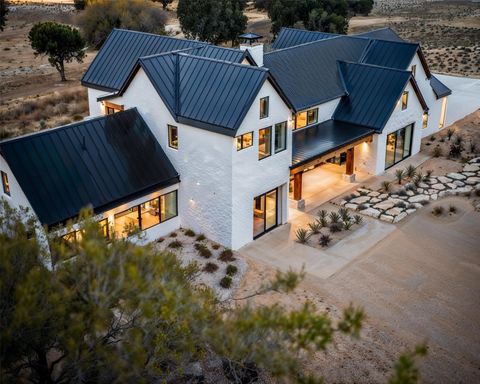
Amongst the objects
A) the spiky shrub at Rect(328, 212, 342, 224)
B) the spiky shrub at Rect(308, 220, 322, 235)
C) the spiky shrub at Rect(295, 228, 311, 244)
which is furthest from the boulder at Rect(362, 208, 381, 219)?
the spiky shrub at Rect(295, 228, 311, 244)

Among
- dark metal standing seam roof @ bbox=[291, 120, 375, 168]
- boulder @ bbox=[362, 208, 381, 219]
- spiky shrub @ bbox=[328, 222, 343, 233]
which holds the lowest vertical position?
boulder @ bbox=[362, 208, 381, 219]

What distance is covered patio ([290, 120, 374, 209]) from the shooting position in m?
28.2

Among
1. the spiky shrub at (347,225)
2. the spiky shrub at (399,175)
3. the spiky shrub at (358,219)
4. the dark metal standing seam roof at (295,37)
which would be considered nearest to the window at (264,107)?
the spiky shrub at (347,225)

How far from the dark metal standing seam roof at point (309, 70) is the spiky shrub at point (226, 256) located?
950 cm

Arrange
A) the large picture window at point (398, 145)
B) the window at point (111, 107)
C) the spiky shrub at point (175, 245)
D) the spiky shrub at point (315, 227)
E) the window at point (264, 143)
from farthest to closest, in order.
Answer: the large picture window at point (398, 145) → the window at point (111, 107) → the spiky shrub at point (315, 227) → the window at point (264, 143) → the spiky shrub at point (175, 245)

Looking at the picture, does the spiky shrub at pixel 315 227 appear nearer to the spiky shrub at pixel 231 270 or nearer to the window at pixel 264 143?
the window at pixel 264 143

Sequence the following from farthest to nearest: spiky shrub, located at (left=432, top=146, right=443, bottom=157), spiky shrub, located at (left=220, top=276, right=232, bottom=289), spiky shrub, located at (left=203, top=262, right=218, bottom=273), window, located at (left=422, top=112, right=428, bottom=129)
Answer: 1. window, located at (left=422, top=112, right=428, bottom=129)
2. spiky shrub, located at (left=432, top=146, right=443, bottom=157)
3. spiky shrub, located at (left=203, top=262, right=218, bottom=273)
4. spiky shrub, located at (left=220, top=276, right=232, bottom=289)

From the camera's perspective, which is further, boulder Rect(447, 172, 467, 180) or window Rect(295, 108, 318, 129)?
boulder Rect(447, 172, 467, 180)

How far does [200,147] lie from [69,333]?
13542 mm

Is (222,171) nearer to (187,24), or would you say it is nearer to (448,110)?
(448,110)

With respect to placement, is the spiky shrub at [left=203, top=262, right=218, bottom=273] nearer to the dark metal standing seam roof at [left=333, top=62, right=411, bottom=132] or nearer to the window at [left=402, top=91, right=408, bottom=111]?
the dark metal standing seam roof at [left=333, top=62, right=411, bottom=132]

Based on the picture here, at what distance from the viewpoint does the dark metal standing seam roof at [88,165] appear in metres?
21.8

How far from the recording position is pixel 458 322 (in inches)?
806

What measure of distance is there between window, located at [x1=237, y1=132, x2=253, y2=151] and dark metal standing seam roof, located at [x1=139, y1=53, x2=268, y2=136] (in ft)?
2.82
